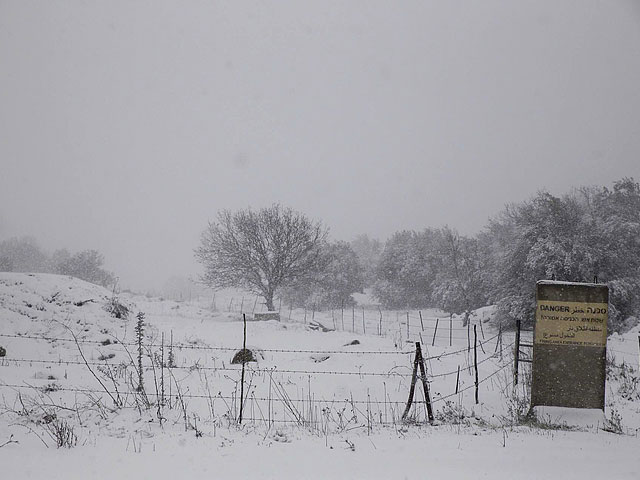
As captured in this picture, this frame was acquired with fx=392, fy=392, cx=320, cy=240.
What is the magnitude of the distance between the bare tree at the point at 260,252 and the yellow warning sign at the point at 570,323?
2629 cm

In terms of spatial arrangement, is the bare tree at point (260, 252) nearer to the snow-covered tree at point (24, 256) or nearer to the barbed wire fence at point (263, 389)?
the barbed wire fence at point (263, 389)

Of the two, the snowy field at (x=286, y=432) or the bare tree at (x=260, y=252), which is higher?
the bare tree at (x=260, y=252)

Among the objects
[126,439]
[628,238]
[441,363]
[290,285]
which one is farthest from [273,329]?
[628,238]

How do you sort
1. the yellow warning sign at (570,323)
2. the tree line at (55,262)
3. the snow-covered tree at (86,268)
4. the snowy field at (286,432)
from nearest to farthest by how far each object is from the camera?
the snowy field at (286,432) → the yellow warning sign at (570,323) → the snow-covered tree at (86,268) → the tree line at (55,262)

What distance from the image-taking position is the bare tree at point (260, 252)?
32.9m

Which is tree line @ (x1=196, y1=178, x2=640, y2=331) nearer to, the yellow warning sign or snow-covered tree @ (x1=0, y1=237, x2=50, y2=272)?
the yellow warning sign

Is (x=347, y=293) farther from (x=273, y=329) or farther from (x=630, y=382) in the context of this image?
(x=630, y=382)

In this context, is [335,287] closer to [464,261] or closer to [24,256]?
[464,261]

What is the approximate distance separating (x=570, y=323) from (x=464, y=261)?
36.5 metres

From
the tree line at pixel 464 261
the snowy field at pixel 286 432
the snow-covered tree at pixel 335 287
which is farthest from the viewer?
the snow-covered tree at pixel 335 287

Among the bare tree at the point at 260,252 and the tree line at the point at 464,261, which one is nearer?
the tree line at the point at 464,261

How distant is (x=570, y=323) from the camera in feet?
24.1

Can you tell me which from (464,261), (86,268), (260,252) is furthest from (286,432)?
(86,268)

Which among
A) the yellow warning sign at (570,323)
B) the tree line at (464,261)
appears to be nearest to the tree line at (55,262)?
the tree line at (464,261)
